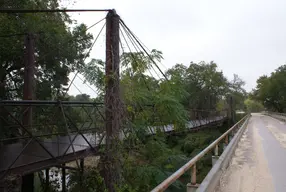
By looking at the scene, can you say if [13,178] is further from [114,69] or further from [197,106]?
[197,106]

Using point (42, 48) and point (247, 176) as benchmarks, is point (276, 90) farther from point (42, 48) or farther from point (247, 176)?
point (247, 176)

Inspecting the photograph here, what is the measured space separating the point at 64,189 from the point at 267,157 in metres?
8.03

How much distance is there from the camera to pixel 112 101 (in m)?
4.94

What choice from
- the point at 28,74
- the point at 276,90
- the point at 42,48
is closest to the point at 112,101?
the point at 28,74

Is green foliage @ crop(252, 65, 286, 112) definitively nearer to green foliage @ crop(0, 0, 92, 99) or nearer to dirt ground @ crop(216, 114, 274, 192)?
green foliage @ crop(0, 0, 92, 99)

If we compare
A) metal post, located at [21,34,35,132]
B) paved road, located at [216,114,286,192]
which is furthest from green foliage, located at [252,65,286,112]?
metal post, located at [21,34,35,132]

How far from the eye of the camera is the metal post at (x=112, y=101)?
484cm

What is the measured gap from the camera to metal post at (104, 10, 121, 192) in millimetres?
4840

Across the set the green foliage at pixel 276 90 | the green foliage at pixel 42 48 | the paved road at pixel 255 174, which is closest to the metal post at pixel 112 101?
the paved road at pixel 255 174

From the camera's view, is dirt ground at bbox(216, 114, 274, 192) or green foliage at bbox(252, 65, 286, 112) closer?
dirt ground at bbox(216, 114, 274, 192)

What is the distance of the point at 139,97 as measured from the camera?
5633mm

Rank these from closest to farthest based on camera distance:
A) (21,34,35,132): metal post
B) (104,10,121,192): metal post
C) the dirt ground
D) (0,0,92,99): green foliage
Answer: (104,10,121,192): metal post, the dirt ground, (21,34,35,132): metal post, (0,0,92,99): green foliage

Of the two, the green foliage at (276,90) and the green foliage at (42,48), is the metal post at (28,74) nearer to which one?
the green foliage at (42,48)

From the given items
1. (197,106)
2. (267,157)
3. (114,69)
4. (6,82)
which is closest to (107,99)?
(114,69)
